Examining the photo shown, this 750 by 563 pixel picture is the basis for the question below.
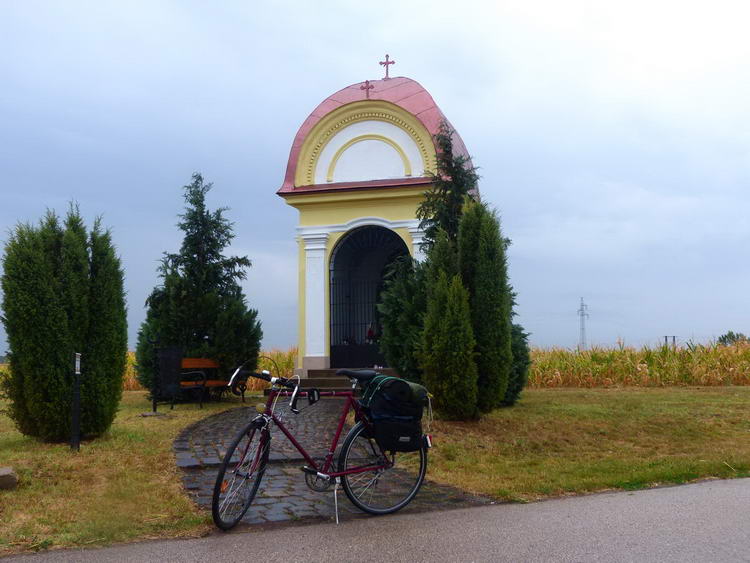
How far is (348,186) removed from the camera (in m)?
17.1

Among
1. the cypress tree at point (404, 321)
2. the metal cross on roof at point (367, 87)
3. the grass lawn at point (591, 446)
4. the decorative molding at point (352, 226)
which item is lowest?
the grass lawn at point (591, 446)

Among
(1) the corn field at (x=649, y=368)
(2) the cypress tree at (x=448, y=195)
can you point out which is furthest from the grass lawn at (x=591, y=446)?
(1) the corn field at (x=649, y=368)

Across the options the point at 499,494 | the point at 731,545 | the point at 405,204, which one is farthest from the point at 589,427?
the point at 405,204

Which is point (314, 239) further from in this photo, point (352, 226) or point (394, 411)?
point (394, 411)

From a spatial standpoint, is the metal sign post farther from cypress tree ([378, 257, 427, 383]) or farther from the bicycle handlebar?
cypress tree ([378, 257, 427, 383])

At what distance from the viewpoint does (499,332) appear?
10.4m

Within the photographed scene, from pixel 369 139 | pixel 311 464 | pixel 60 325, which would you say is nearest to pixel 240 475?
pixel 311 464

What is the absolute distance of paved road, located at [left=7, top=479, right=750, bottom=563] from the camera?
462cm

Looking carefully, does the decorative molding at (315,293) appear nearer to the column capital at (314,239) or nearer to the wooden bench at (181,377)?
the column capital at (314,239)

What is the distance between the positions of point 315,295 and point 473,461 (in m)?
9.23

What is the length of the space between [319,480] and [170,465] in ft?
8.49

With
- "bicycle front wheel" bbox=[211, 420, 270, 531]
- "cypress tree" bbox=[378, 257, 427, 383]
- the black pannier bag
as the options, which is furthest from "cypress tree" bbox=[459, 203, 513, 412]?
"bicycle front wheel" bbox=[211, 420, 270, 531]

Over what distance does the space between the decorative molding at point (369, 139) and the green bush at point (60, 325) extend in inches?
356

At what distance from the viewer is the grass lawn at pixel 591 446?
7242 millimetres
